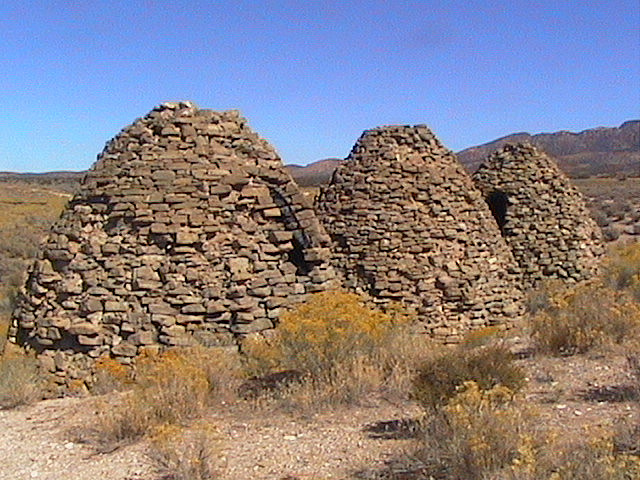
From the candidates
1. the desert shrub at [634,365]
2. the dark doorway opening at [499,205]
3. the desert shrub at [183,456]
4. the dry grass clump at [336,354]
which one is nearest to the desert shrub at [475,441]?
the desert shrub at [183,456]

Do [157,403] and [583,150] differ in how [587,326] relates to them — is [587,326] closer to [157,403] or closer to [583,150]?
[157,403]

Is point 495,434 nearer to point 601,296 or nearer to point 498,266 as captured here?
point 601,296

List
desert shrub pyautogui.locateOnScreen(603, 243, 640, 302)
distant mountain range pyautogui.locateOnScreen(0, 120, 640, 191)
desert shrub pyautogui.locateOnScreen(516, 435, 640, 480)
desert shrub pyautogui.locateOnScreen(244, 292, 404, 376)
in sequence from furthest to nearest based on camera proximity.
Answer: distant mountain range pyautogui.locateOnScreen(0, 120, 640, 191), desert shrub pyautogui.locateOnScreen(603, 243, 640, 302), desert shrub pyautogui.locateOnScreen(244, 292, 404, 376), desert shrub pyautogui.locateOnScreen(516, 435, 640, 480)

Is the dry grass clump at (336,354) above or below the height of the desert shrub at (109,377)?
above

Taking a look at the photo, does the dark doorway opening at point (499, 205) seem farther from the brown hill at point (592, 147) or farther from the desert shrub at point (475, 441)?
the brown hill at point (592, 147)

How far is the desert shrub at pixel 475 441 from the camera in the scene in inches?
164

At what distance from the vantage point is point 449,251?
1141 cm

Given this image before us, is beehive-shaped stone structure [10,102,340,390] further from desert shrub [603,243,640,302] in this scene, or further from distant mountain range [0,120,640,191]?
distant mountain range [0,120,640,191]

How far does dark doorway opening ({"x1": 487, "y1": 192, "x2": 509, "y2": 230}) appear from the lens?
14.6 metres

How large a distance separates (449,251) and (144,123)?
4.74 metres

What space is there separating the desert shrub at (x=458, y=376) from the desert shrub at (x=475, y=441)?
0.70 m

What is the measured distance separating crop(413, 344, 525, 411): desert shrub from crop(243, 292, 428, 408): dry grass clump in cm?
74

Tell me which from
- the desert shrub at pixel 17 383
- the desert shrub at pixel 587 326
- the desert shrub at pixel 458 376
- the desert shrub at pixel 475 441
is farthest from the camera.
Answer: the desert shrub at pixel 587 326

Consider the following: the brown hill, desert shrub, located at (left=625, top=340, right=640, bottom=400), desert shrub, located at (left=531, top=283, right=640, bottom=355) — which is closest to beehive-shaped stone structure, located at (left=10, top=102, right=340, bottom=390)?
desert shrub, located at (left=531, top=283, right=640, bottom=355)
